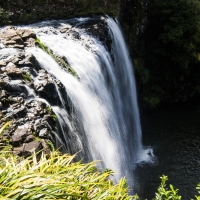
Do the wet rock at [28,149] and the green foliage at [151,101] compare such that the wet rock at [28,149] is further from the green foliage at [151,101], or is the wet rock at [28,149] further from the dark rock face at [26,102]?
the green foliage at [151,101]

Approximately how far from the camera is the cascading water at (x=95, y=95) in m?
8.37

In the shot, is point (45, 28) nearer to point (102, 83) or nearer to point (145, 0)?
point (102, 83)

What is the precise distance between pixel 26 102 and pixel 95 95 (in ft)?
12.5

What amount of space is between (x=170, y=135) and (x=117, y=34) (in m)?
7.23

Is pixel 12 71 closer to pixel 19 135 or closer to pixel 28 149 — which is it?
pixel 19 135

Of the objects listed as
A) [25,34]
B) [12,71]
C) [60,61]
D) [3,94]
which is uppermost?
[25,34]

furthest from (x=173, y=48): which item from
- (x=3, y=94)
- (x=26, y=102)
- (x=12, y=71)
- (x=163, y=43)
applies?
(x=3, y=94)

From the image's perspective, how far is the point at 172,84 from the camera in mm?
22250

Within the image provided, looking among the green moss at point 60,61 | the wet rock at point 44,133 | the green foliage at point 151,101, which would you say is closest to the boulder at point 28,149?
the wet rock at point 44,133

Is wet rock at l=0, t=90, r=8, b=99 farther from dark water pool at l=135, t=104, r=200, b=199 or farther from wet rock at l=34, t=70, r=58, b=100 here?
dark water pool at l=135, t=104, r=200, b=199

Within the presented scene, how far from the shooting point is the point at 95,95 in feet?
33.4

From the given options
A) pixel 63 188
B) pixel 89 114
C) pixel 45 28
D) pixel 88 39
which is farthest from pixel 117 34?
pixel 63 188

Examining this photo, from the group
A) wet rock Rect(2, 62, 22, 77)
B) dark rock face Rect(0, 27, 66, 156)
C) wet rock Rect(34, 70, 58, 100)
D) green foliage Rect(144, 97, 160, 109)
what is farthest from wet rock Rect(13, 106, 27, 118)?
green foliage Rect(144, 97, 160, 109)

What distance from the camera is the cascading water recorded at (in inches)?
329
